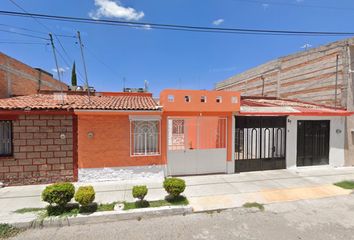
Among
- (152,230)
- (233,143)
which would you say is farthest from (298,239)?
(233,143)

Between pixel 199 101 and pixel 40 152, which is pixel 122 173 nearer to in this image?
pixel 40 152

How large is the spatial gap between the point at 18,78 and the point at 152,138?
950 cm

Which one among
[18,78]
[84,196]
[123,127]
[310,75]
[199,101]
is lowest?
[84,196]

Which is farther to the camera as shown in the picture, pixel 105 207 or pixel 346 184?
pixel 346 184

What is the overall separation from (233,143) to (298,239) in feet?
15.7

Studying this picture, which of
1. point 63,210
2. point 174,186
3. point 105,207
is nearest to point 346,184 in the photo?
point 174,186

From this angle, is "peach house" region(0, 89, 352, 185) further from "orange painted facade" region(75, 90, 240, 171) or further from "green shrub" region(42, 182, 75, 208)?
"green shrub" region(42, 182, 75, 208)

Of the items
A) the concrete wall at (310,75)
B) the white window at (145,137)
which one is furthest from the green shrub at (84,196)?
the concrete wall at (310,75)

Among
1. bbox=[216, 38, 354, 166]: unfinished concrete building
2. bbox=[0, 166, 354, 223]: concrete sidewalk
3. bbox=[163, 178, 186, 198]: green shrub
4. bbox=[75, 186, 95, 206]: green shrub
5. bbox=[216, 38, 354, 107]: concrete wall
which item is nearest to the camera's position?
bbox=[75, 186, 95, 206]: green shrub

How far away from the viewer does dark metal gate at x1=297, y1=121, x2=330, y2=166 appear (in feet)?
32.1

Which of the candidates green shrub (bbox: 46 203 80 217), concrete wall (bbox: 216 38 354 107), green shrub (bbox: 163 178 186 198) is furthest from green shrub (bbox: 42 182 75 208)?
concrete wall (bbox: 216 38 354 107)

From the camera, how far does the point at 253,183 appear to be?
7551 millimetres

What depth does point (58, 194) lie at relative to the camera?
4.98 m

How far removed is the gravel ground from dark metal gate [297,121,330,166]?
179 inches
